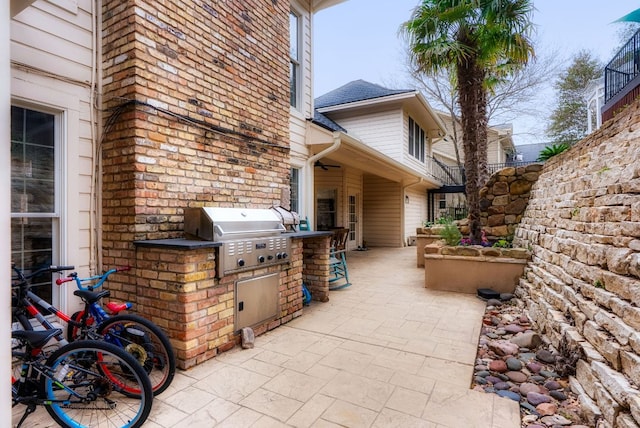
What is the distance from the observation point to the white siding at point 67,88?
8.15ft

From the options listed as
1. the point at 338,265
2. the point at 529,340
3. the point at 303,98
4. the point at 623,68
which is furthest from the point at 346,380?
the point at 623,68

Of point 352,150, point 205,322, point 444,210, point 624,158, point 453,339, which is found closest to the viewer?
point 624,158

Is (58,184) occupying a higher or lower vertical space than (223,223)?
higher

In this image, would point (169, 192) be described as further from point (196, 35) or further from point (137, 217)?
point (196, 35)

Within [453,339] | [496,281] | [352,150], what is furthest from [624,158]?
[352,150]

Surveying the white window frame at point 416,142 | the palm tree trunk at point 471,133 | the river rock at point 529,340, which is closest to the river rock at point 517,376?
the river rock at point 529,340

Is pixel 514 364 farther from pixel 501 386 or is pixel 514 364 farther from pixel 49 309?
pixel 49 309

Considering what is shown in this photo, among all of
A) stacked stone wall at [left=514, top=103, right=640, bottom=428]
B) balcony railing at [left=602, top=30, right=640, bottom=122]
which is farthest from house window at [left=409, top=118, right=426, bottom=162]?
stacked stone wall at [left=514, top=103, right=640, bottom=428]

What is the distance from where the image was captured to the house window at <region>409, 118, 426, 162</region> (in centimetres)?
1113

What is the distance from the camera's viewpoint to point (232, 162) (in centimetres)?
370

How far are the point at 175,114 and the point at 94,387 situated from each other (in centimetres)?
225

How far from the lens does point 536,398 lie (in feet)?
7.34

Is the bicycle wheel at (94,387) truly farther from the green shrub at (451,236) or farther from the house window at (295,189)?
the green shrub at (451,236)

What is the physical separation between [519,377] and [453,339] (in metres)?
0.77
